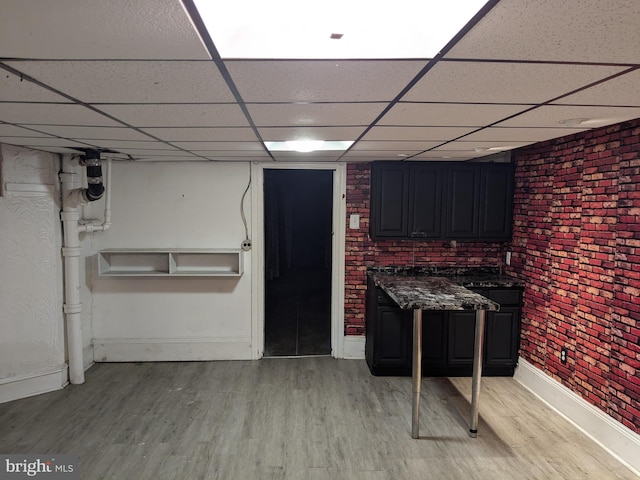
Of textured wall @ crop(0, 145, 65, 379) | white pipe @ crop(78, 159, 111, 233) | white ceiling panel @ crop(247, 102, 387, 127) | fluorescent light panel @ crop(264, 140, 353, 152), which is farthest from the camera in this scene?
white pipe @ crop(78, 159, 111, 233)

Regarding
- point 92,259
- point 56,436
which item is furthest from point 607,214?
point 92,259

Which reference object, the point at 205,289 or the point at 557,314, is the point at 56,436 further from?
the point at 557,314

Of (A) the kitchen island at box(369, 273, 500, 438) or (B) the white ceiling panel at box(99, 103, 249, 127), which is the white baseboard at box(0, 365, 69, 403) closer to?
(B) the white ceiling panel at box(99, 103, 249, 127)

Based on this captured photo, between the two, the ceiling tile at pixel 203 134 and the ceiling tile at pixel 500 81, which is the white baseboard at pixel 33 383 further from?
the ceiling tile at pixel 500 81

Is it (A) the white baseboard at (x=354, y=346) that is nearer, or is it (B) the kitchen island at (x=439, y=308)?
(B) the kitchen island at (x=439, y=308)

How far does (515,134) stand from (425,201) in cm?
149

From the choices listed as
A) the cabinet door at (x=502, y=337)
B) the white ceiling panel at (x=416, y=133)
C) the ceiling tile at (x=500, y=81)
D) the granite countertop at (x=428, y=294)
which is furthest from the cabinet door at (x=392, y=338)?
the ceiling tile at (x=500, y=81)

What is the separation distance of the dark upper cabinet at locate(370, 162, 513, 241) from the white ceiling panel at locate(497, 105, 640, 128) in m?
1.63

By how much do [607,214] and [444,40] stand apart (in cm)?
244

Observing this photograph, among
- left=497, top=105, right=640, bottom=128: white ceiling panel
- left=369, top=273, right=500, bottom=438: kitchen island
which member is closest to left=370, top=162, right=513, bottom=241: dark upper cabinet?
left=369, top=273, right=500, bottom=438: kitchen island

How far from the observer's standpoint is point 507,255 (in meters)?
4.15

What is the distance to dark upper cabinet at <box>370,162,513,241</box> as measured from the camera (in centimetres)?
398

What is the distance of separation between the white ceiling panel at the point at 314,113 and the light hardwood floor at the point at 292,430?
2.21 m

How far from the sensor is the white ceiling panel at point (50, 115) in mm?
1825
